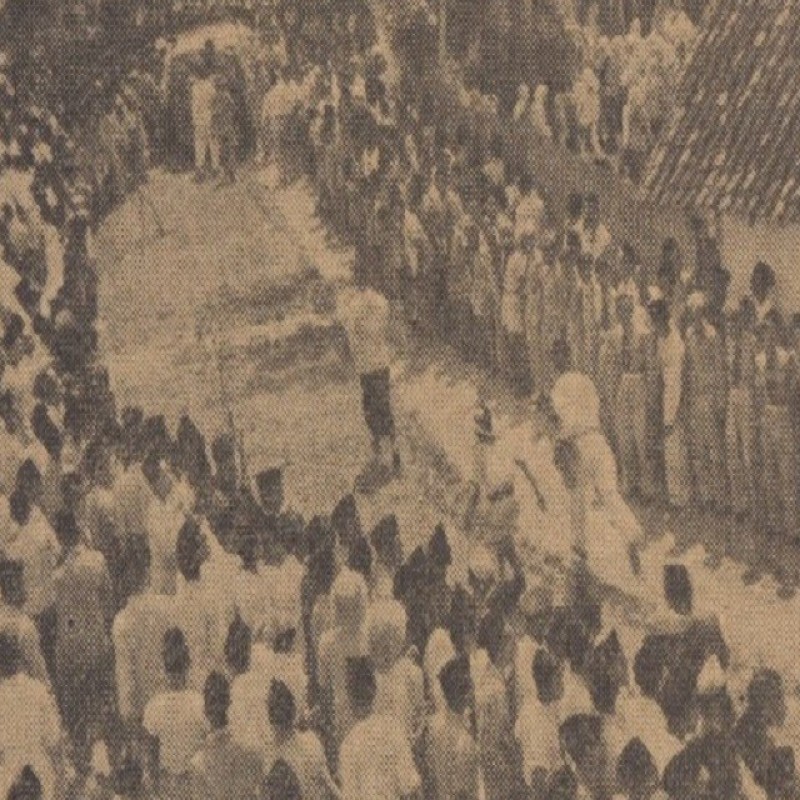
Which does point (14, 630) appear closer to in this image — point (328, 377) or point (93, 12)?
point (328, 377)

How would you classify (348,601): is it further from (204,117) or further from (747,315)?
(204,117)

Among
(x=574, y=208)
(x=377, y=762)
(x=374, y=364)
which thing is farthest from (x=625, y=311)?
(x=377, y=762)

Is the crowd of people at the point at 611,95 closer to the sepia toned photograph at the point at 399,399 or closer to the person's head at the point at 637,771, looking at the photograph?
the sepia toned photograph at the point at 399,399

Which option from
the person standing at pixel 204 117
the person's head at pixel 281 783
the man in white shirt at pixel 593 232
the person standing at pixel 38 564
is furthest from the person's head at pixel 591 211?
the person's head at pixel 281 783

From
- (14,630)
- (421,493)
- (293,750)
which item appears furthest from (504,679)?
(421,493)

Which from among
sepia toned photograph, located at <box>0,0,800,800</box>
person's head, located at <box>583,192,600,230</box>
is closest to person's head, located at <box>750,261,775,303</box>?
sepia toned photograph, located at <box>0,0,800,800</box>
